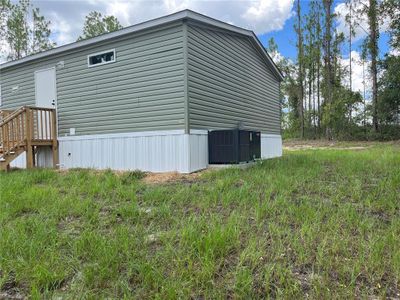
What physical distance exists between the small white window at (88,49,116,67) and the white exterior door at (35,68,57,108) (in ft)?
4.90

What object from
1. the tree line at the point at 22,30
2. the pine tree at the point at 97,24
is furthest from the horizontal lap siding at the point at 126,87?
the pine tree at the point at 97,24

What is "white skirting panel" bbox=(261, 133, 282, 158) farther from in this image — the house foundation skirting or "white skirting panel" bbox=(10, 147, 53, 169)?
"white skirting panel" bbox=(10, 147, 53, 169)

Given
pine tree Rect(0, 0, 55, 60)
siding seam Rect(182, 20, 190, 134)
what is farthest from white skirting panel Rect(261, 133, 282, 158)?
pine tree Rect(0, 0, 55, 60)

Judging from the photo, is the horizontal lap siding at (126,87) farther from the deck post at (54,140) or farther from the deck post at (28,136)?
the deck post at (28,136)

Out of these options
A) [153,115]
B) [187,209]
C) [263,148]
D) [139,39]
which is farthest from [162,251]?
[263,148]

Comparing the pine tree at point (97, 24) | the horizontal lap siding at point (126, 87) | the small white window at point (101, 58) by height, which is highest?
the pine tree at point (97, 24)

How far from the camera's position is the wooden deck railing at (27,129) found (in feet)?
25.2

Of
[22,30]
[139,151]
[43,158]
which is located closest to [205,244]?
[139,151]

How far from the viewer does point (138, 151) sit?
764 centimetres

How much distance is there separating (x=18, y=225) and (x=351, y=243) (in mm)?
3180

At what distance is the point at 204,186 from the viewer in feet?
16.9

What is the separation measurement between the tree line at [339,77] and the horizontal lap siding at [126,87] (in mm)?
14985

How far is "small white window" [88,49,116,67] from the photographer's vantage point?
8039 millimetres

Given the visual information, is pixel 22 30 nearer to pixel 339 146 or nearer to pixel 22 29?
pixel 22 29
